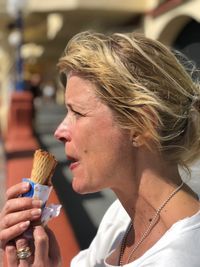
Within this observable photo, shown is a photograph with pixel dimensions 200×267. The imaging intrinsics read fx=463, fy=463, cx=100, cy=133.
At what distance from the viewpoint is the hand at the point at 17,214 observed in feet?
4.40

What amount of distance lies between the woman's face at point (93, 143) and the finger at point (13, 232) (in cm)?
21

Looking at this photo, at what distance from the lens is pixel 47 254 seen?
4.40ft

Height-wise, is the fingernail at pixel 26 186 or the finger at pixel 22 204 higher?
the fingernail at pixel 26 186

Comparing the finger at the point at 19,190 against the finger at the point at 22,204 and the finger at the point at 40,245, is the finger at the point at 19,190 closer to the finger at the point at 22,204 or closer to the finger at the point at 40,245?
the finger at the point at 22,204

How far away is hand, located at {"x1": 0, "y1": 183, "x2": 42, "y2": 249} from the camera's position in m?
1.34

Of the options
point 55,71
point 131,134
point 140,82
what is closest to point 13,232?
point 131,134

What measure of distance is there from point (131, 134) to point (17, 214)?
1.36 feet

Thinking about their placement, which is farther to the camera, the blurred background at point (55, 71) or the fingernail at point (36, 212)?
the blurred background at point (55, 71)

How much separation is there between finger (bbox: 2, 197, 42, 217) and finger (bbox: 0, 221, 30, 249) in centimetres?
5

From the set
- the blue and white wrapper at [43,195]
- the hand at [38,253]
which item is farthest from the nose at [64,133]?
the hand at [38,253]

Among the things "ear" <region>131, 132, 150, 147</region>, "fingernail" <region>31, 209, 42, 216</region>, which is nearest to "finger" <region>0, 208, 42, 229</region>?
"fingernail" <region>31, 209, 42, 216</region>

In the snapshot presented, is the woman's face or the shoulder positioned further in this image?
the woman's face

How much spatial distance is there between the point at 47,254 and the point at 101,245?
50 centimetres

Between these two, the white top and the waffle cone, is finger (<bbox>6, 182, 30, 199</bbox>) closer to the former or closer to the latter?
the waffle cone
